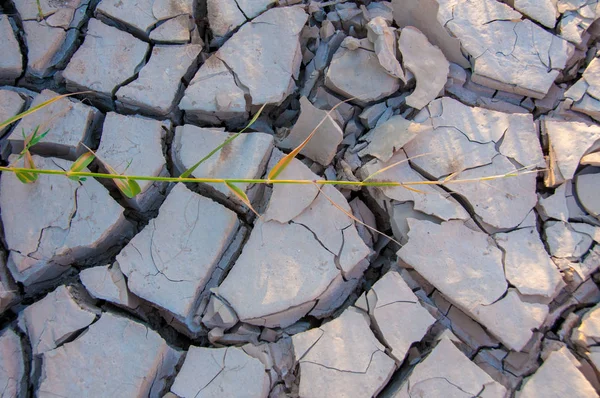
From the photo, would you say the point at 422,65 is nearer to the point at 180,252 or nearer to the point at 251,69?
the point at 251,69

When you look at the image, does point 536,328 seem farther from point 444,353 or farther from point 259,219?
point 259,219

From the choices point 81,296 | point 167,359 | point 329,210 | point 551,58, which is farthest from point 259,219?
point 551,58

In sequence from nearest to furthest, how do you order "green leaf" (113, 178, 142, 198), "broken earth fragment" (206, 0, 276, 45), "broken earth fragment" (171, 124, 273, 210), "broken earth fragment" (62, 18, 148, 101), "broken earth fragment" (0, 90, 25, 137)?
"green leaf" (113, 178, 142, 198) → "broken earth fragment" (171, 124, 273, 210) → "broken earth fragment" (0, 90, 25, 137) → "broken earth fragment" (62, 18, 148, 101) → "broken earth fragment" (206, 0, 276, 45)

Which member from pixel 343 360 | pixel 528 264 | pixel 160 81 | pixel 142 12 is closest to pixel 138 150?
pixel 160 81

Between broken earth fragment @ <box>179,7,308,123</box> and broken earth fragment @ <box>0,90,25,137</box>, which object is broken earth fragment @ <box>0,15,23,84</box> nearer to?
broken earth fragment @ <box>0,90,25,137</box>

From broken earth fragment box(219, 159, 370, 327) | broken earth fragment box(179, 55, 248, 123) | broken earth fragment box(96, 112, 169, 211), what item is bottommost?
broken earth fragment box(219, 159, 370, 327)

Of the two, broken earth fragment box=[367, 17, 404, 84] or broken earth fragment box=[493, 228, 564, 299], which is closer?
broken earth fragment box=[493, 228, 564, 299]

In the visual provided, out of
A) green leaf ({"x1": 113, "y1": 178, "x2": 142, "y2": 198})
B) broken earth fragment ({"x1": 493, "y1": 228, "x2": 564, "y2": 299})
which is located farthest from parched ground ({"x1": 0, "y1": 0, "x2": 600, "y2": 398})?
green leaf ({"x1": 113, "y1": 178, "x2": 142, "y2": 198})
